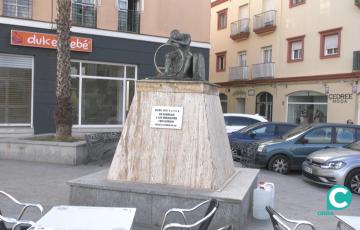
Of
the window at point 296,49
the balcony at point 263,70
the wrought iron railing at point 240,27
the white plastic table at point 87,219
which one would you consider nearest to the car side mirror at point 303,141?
the white plastic table at point 87,219

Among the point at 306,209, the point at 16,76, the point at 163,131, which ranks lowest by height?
the point at 306,209

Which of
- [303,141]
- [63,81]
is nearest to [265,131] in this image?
[303,141]

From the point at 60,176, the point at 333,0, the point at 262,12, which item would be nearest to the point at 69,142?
the point at 60,176

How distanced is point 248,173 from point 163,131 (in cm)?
220

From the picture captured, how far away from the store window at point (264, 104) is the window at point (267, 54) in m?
2.19

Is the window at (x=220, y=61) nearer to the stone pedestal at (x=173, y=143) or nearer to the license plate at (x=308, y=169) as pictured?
the license plate at (x=308, y=169)

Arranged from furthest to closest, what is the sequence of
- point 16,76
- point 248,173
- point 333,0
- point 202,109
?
1. point 333,0
2. point 16,76
3. point 248,173
4. point 202,109

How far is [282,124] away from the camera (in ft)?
50.4

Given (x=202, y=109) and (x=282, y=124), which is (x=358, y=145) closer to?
(x=282, y=124)

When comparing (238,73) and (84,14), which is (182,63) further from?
(238,73)

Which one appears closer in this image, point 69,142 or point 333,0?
point 69,142

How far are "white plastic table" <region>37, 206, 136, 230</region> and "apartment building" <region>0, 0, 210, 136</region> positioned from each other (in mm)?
14346

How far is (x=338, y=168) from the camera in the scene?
10.1 m

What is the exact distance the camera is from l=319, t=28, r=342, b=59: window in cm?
2435
